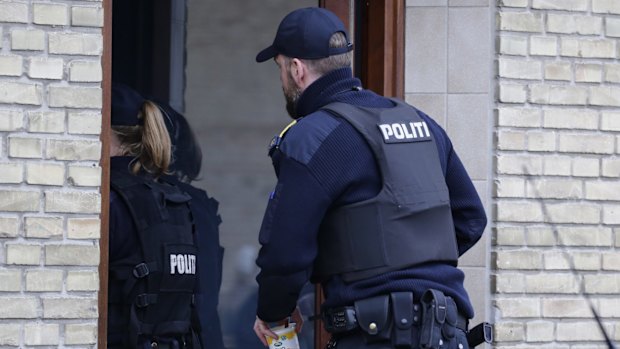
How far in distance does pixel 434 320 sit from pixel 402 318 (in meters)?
0.09

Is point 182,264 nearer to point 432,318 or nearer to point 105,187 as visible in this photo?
point 105,187

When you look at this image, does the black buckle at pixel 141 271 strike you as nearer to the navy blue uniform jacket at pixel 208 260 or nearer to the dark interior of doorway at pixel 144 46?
the navy blue uniform jacket at pixel 208 260

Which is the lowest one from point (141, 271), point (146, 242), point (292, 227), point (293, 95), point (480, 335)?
point (480, 335)

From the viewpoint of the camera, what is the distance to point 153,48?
617 centimetres

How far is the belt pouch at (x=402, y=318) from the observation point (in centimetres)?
353

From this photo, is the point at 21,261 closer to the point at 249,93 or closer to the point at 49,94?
the point at 49,94

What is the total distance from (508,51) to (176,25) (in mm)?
1766

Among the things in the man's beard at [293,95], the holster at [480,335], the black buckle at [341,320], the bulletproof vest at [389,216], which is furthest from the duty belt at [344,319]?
the man's beard at [293,95]

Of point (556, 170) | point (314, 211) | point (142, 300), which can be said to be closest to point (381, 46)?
point (556, 170)

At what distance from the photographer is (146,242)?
4.54m

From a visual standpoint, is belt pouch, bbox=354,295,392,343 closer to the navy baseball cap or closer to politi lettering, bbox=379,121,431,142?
politi lettering, bbox=379,121,431,142

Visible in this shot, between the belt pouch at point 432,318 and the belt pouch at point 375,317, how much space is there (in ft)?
0.34

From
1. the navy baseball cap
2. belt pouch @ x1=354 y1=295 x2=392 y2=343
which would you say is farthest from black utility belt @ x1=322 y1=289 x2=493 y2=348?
the navy baseball cap

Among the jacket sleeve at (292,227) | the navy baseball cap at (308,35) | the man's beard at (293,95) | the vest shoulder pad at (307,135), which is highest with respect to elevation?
the navy baseball cap at (308,35)
